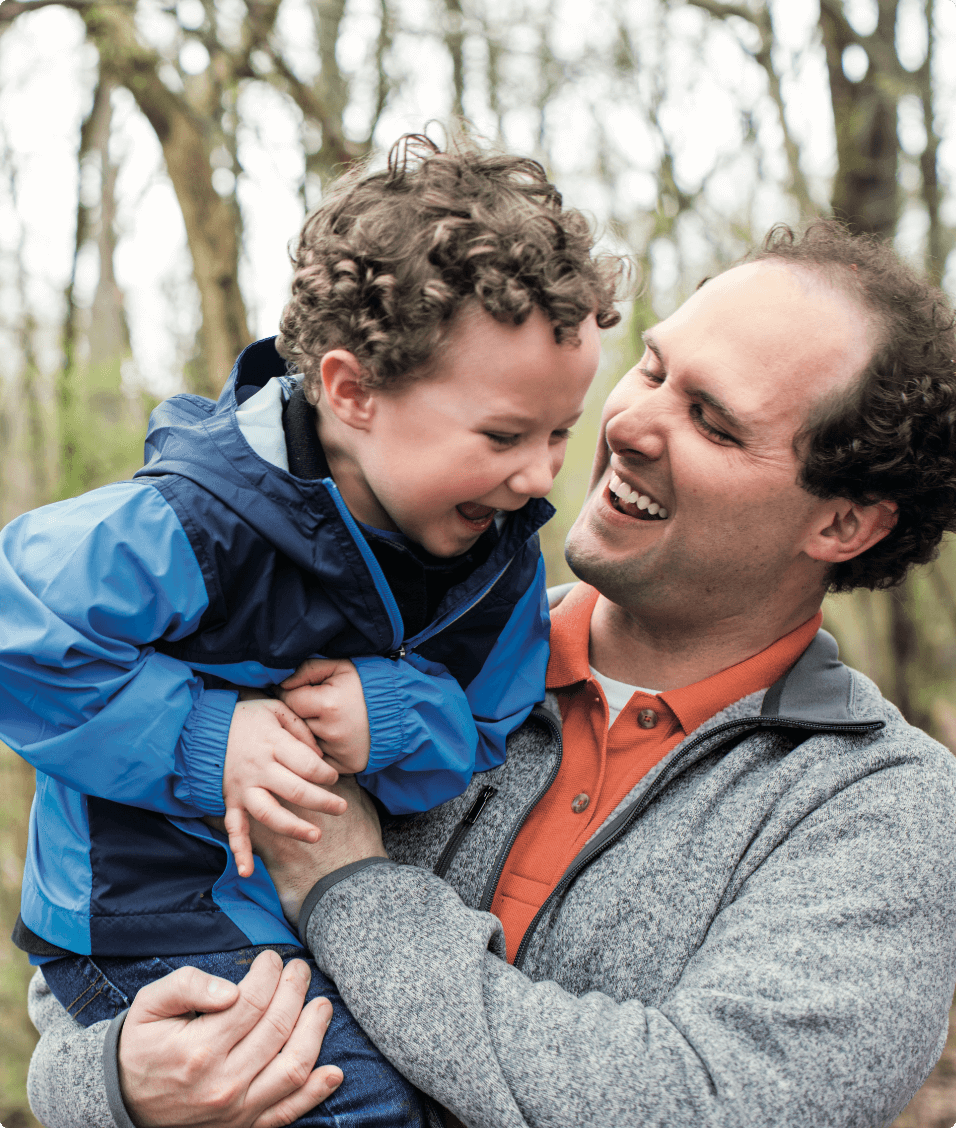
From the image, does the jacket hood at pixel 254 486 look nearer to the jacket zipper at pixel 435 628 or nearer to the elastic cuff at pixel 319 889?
the jacket zipper at pixel 435 628

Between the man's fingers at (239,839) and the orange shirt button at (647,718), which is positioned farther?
the orange shirt button at (647,718)

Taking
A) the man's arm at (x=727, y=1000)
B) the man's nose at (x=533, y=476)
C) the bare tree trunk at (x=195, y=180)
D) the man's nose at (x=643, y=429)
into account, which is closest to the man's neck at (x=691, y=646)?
the man's nose at (x=643, y=429)

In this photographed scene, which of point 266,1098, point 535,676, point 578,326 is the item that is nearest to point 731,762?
point 535,676

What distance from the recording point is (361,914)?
1.35 meters

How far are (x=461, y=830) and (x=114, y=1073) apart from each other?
25.5 inches

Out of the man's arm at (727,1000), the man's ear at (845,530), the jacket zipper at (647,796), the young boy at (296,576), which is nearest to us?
the man's arm at (727,1000)

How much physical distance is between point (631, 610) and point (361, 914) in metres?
0.82

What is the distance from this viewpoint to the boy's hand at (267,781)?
4.12 ft

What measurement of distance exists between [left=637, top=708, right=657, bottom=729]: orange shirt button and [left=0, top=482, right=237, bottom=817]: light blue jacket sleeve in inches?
31.1

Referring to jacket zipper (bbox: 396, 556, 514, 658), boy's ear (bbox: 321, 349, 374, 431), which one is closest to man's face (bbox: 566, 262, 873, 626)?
jacket zipper (bbox: 396, 556, 514, 658)

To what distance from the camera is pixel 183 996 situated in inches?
50.3

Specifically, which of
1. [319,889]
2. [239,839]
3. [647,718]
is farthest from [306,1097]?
[647,718]

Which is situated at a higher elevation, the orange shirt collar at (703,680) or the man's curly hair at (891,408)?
the man's curly hair at (891,408)

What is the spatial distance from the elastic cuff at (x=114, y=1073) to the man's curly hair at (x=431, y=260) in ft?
3.34
